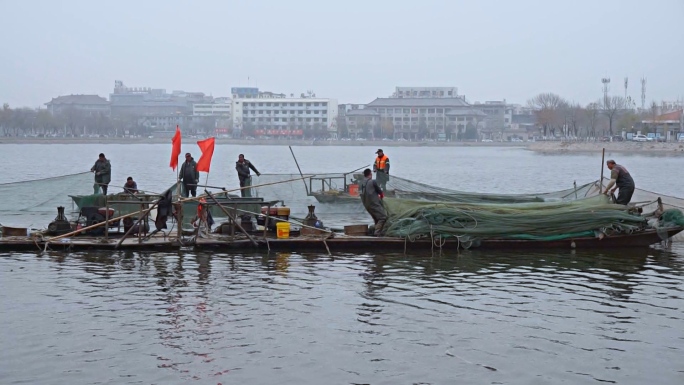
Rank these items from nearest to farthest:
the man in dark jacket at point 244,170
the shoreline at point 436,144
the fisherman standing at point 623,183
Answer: the fisherman standing at point 623,183
the man in dark jacket at point 244,170
the shoreline at point 436,144

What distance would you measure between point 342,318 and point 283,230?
5177 millimetres

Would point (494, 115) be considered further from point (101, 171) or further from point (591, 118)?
point (101, 171)

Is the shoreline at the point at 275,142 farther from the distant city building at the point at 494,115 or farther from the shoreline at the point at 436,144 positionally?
the distant city building at the point at 494,115

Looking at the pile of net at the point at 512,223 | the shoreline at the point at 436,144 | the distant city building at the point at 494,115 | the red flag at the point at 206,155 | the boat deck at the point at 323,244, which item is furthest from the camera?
the distant city building at the point at 494,115

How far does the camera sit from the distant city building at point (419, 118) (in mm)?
158625

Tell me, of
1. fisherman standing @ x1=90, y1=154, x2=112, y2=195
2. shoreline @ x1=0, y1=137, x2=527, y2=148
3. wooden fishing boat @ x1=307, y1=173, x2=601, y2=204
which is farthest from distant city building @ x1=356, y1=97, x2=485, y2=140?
fisherman standing @ x1=90, y1=154, x2=112, y2=195

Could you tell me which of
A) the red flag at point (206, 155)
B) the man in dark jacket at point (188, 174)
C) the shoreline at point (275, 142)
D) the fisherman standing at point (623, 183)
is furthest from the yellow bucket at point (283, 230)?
the shoreline at point (275, 142)

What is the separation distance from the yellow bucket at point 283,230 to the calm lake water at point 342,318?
2.75 ft

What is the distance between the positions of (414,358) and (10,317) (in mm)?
5196

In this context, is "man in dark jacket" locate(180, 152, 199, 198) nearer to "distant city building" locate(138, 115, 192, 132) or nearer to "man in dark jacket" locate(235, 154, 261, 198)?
"man in dark jacket" locate(235, 154, 261, 198)

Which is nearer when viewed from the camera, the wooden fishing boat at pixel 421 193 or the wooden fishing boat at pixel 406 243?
the wooden fishing boat at pixel 406 243

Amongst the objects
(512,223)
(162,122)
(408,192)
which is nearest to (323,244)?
(512,223)

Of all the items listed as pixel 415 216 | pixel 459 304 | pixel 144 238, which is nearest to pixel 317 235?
pixel 415 216

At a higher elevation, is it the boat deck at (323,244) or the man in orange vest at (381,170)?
the man in orange vest at (381,170)
